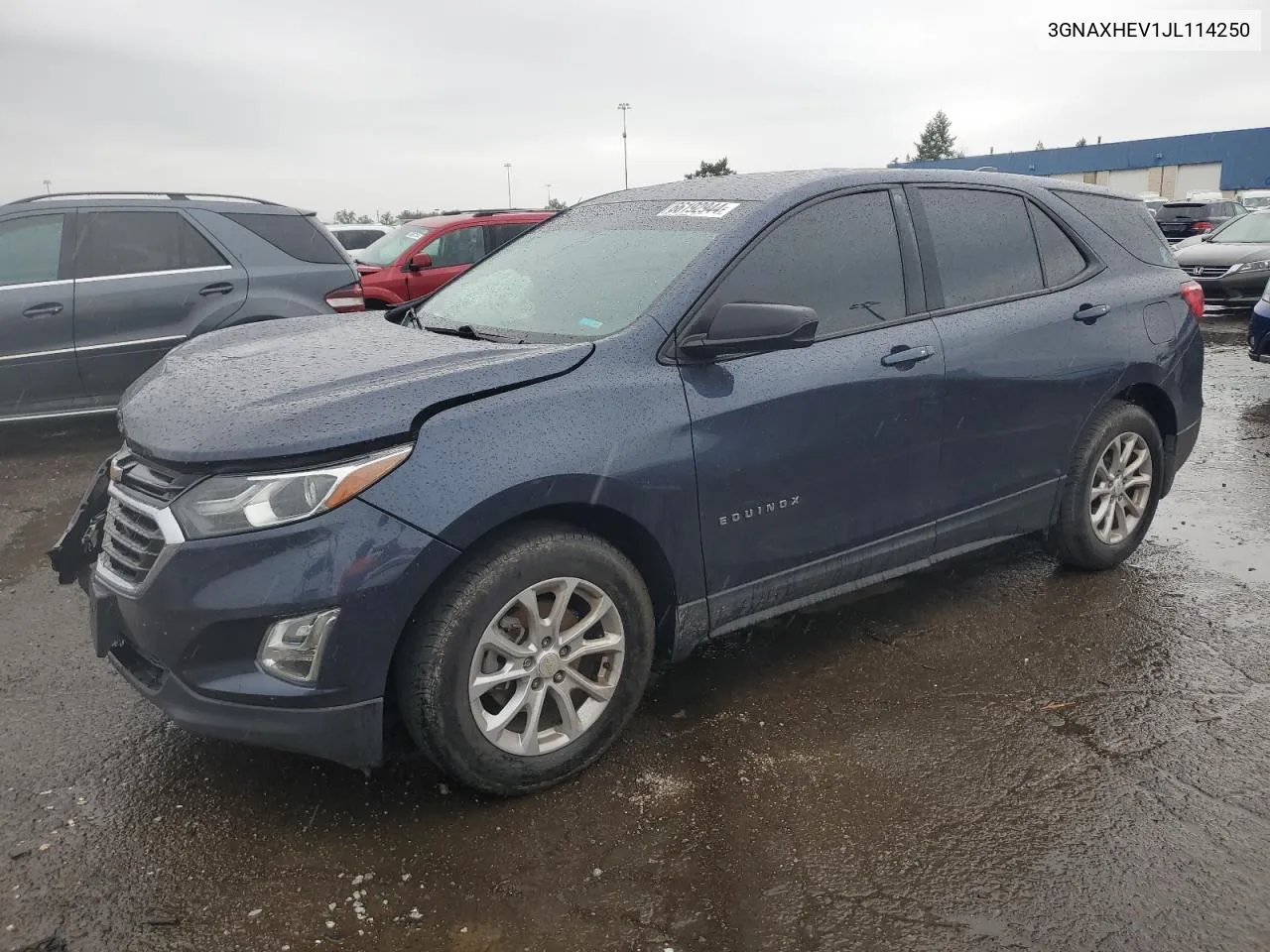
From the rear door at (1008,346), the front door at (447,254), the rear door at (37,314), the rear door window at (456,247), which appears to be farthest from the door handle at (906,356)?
the rear door window at (456,247)

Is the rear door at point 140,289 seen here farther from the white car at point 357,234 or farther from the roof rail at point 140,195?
the white car at point 357,234

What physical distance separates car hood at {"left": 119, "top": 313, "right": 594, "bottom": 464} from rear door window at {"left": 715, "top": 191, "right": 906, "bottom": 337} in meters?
0.69

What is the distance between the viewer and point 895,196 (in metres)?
3.69

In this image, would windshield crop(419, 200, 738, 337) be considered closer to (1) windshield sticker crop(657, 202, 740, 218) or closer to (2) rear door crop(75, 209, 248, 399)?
(1) windshield sticker crop(657, 202, 740, 218)

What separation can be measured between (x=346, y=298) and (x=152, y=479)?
5355mm

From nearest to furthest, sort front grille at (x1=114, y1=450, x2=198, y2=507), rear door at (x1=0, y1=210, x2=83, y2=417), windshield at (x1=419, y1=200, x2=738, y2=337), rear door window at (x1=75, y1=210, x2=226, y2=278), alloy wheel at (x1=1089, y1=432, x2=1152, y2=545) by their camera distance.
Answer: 1. front grille at (x1=114, y1=450, x2=198, y2=507)
2. windshield at (x1=419, y1=200, x2=738, y2=337)
3. alloy wheel at (x1=1089, y1=432, x2=1152, y2=545)
4. rear door at (x1=0, y1=210, x2=83, y2=417)
5. rear door window at (x1=75, y1=210, x2=226, y2=278)

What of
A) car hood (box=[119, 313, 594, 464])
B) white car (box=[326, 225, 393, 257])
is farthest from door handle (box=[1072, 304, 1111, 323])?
white car (box=[326, 225, 393, 257])

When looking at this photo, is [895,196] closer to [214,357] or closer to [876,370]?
[876,370]

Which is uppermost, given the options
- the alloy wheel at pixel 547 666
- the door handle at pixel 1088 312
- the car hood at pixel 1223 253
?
the car hood at pixel 1223 253

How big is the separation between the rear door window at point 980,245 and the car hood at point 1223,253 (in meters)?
10.9

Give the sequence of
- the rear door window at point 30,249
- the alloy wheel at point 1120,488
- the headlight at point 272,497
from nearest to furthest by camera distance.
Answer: the headlight at point 272,497 → the alloy wheel at point 1120,488 → the rear door window at point 30,249

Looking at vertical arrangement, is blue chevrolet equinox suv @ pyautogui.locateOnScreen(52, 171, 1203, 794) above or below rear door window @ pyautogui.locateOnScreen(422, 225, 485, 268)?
below

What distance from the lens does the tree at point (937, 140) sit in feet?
320

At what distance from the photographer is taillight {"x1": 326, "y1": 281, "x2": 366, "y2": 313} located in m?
7.60
